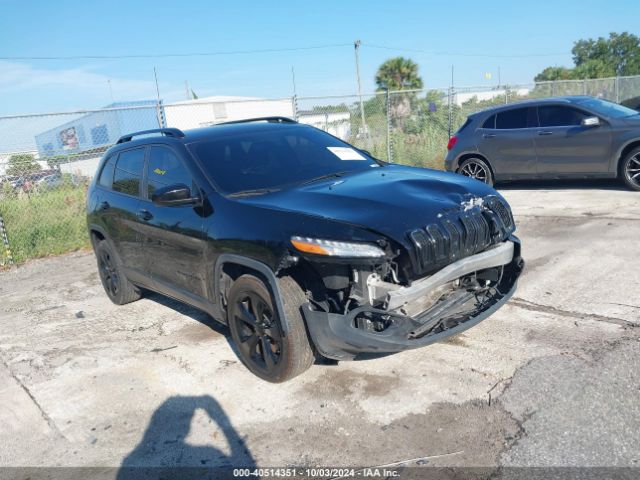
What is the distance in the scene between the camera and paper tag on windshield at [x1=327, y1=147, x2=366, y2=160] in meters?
4.73

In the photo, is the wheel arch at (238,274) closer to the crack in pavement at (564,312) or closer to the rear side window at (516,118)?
the crack in pavement at (564,312)

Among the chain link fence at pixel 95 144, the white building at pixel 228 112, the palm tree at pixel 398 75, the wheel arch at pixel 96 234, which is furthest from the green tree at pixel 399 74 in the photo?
the wheel arch at pixel 96 234

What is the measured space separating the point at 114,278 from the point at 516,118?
23.9 ft

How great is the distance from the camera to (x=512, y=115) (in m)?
9.66

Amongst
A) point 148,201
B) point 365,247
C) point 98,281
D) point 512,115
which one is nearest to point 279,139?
point 148,201

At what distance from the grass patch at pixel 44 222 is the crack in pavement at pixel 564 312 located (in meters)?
7.40

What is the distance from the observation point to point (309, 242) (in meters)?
3.18

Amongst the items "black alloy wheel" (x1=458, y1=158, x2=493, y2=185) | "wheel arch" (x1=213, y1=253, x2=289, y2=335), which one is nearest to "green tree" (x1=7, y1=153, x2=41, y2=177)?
"wheel arch" (x1=213, y1=253, x2=289, y2=335)

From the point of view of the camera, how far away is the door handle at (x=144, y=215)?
4.63m

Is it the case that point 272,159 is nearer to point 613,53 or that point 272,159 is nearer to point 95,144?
point 95,144

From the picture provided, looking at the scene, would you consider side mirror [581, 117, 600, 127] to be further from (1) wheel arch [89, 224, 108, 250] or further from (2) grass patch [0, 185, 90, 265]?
(2) grass patch [0, 185, 90, 265]

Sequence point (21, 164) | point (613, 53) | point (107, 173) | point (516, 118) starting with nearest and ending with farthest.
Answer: point (107, 173) → point (21, 164) → point (516, 118) → point (613, 53)

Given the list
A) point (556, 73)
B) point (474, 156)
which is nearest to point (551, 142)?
point (474, 156)

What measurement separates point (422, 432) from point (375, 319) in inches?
26.3
